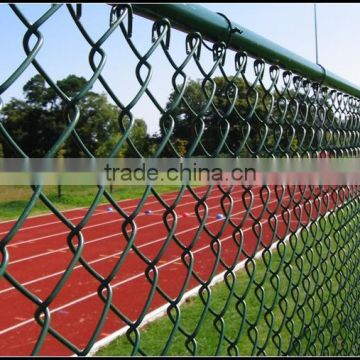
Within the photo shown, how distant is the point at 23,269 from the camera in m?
10.7

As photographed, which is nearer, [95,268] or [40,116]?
[40,116]

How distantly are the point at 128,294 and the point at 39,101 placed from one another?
275 inches

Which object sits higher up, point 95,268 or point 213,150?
point 213,150

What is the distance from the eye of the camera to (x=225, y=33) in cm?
143

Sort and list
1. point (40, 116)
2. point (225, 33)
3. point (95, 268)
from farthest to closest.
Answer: point (95, 268) → point (40, 116) → point (225, 33)

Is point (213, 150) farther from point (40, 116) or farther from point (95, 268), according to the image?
point (95, 268)

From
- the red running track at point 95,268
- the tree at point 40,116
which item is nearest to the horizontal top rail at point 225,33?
the tree at point 40,116

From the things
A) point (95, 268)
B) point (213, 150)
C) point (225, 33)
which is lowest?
point (95, 268)

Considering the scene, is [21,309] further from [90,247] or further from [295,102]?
[295,102]

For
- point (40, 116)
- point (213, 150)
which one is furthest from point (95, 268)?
point (213, 150)

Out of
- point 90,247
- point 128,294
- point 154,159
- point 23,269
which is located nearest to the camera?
point 154,159

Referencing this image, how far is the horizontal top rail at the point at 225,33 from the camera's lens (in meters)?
1.17

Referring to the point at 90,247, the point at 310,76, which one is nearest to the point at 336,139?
the point at 310,76

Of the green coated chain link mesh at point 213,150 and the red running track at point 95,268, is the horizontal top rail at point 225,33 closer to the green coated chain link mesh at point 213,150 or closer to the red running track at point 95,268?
the green coated chain link mesh at point 213,150
